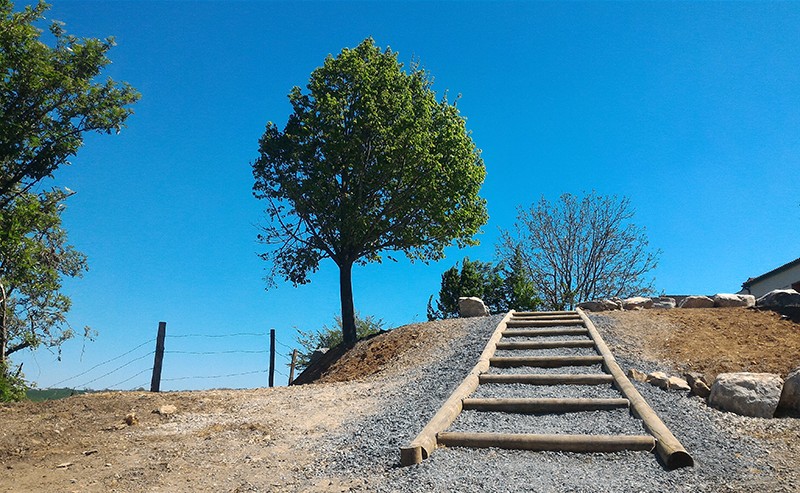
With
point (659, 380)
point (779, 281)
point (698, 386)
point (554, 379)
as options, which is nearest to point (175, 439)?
point (554, 379)

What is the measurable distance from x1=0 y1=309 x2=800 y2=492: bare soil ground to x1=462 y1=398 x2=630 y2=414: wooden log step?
5.38 feet

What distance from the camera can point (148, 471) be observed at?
6148 millimetres

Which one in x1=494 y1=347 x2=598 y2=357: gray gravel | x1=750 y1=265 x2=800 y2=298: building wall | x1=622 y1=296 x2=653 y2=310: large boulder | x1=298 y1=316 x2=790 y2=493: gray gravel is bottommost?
x1=298 y1=316 x2=790 y2=493: gray gravel

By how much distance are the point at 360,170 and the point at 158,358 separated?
874cm

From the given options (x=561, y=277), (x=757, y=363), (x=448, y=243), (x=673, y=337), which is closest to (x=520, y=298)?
(x=448, y=243)

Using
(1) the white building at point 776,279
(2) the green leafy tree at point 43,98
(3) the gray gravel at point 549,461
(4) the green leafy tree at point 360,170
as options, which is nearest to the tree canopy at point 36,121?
(2) the green leafy tree at point 43,98

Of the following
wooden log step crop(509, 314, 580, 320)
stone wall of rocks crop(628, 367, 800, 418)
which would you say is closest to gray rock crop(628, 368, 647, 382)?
stone wall of rocks crop(628, 367, 800, 418)

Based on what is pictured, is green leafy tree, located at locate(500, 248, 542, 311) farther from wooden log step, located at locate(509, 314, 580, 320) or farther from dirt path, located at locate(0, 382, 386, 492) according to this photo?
dirt path, located at locate(0, 382, 386, 492)

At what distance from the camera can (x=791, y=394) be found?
6941mm

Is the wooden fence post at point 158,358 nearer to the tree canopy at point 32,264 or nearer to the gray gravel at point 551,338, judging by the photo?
the tree canopy at point 32,264

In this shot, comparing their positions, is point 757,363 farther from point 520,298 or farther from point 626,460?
→ point 520,298

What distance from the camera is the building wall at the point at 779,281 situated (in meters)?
26.6

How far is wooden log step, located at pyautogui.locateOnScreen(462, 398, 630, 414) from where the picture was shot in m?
6.92

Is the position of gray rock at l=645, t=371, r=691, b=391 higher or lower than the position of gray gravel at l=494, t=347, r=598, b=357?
lower
